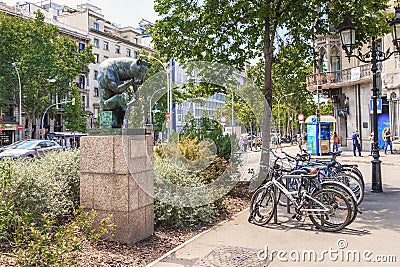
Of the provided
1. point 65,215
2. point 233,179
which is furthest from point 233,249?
point 233,179

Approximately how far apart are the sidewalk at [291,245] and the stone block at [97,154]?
1.65 meters

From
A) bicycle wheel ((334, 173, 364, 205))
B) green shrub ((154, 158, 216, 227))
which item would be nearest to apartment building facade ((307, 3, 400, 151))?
bicycle wheel ((334, 173, 364, 205))

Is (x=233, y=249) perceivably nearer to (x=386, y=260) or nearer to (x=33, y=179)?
(x=386, y=260)

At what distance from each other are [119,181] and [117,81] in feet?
5.54

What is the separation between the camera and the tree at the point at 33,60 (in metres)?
38.5

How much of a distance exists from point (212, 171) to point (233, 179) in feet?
4.54

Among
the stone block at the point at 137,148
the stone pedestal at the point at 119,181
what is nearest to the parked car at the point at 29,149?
the stone pedestal at the point at 119,181

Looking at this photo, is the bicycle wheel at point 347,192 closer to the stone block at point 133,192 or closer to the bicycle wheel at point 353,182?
the bicycle wheel at point 353,182

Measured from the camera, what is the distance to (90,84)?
199ft

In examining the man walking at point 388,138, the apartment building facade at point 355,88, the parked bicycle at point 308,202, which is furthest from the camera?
the apartment building facade at point 355,88

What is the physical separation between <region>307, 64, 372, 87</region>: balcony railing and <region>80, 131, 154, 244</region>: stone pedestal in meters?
26.6

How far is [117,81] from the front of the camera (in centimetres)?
630

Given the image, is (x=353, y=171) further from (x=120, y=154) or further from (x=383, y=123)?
(x=383, y=123)

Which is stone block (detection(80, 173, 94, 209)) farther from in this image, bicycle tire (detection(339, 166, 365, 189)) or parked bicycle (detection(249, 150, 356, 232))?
bicycle tire (detection(339, 166, 365, 189))
